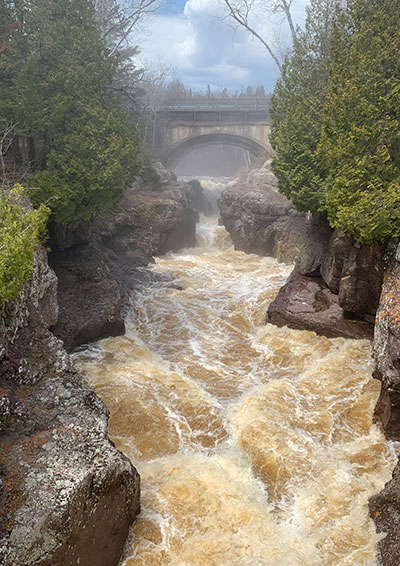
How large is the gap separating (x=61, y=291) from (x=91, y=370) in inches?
169

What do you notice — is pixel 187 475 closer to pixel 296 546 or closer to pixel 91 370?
pixel 296 546

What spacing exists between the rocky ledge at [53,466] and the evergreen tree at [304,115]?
450 inches

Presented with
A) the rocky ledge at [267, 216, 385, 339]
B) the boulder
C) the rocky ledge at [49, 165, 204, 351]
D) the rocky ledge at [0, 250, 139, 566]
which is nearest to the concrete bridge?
the rocky ledge at [49, 165, 204, 351]

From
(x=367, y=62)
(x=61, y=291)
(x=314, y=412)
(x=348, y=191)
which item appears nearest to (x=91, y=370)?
(x=61, y=291)

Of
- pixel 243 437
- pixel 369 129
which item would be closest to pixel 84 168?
pixel 369 129

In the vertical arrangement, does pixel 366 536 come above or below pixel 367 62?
below

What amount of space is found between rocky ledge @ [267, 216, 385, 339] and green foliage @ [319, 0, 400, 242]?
1457 millimetres

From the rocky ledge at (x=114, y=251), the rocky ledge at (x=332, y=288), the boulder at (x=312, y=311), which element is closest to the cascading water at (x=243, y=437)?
the boulder at (x=312, y=311)

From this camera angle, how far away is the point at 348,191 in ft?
41.1

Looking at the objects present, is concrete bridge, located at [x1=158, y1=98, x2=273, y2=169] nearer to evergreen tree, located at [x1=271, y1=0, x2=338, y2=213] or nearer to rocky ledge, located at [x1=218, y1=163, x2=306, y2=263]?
rocky ledge, located at [x1=218, y1=163, x2=306, y2=263]

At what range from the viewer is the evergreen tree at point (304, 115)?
16.3m

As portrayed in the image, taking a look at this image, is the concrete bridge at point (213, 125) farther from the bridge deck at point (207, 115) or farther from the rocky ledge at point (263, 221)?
the rocky ledge at point (263, 221)

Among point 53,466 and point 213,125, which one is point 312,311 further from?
point 213,125

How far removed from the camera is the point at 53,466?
6855 millimetres
